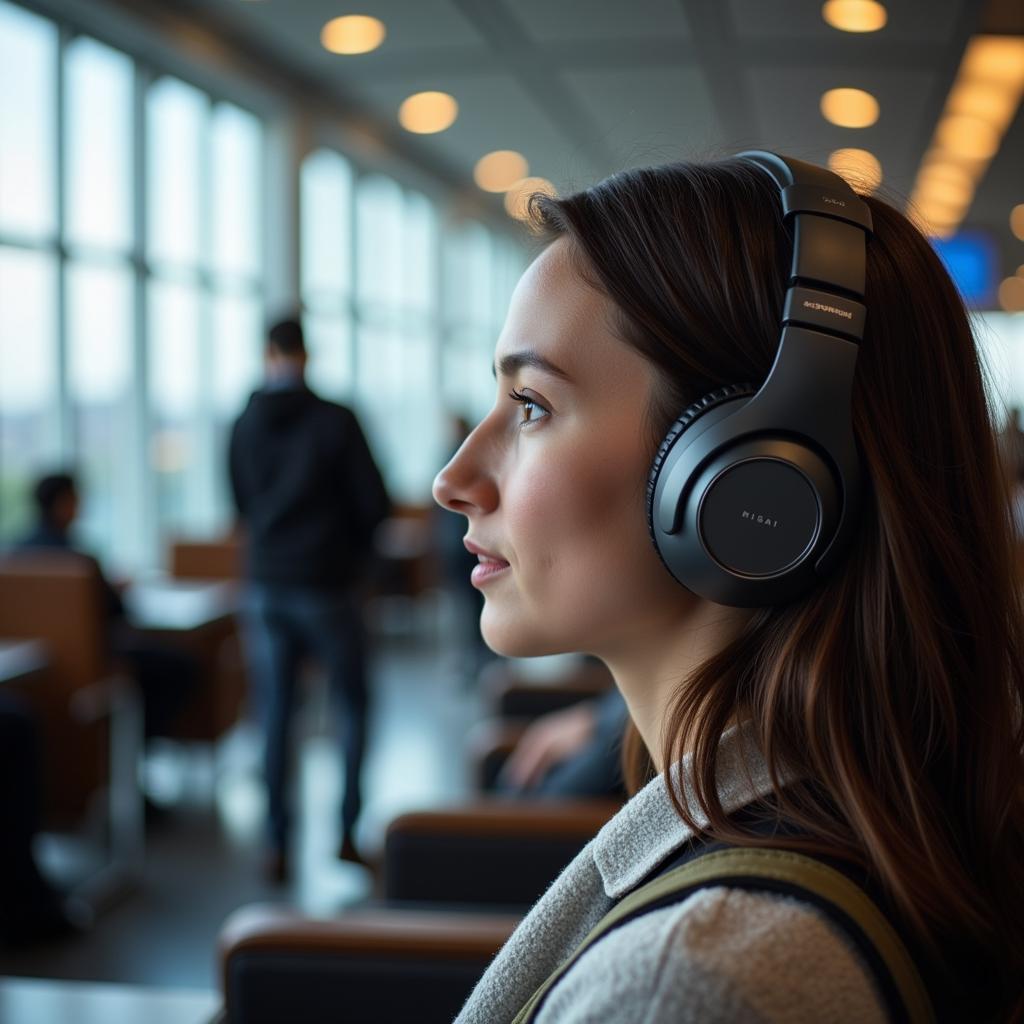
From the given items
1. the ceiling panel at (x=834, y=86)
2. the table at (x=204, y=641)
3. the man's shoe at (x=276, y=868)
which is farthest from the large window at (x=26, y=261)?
the ceiling panel at (x=834, y=86)

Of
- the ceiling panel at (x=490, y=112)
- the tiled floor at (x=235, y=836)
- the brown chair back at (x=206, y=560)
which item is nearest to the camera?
the tiled floor at (x=235, y=836)

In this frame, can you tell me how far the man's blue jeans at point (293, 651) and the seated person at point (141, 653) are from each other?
0.49 metres

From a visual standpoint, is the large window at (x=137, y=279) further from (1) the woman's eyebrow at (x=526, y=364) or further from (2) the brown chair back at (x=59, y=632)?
(1) the woman's eyebrow at (x=526, y=364)

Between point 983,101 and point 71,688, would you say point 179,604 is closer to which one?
point 71,688

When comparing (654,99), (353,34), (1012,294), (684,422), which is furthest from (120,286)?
(684,422)

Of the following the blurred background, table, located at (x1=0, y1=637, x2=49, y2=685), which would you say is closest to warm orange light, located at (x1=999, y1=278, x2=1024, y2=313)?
the blurred background

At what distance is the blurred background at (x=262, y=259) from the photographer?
6.40ft

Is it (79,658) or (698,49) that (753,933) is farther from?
(79,658)

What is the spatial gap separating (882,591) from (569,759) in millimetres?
1605

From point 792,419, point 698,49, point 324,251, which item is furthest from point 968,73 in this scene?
point 324,251

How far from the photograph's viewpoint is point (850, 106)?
6.61 feet

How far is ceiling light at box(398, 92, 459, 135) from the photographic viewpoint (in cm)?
507

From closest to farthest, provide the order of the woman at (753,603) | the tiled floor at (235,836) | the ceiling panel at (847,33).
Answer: the woman at (753,603), the ceiling panel at (847,33), the tiled floor at (235,836)

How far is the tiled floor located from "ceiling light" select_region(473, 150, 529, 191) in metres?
2.61
